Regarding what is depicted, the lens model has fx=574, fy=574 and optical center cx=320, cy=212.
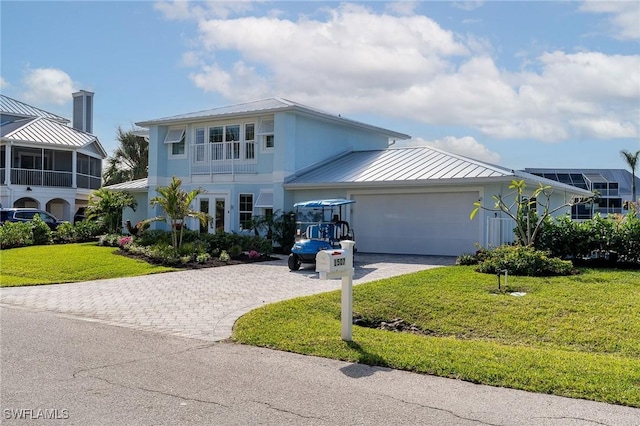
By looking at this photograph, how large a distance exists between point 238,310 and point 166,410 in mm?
5309

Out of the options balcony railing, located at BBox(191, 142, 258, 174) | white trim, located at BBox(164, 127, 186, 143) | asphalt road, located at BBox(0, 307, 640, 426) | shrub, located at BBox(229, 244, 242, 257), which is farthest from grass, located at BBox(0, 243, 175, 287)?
asphalt road, located at BBox(0, 307, 640, 426)

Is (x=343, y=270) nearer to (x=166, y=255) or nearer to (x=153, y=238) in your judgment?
(x=166, y=255)

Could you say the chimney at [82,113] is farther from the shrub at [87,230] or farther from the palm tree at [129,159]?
the shrub at [87,230]

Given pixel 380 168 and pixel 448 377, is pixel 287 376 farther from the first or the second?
pixel 380 168

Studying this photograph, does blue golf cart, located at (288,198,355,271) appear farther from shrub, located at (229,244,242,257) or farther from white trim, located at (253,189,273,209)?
white trim, located at (253,189,273,209)

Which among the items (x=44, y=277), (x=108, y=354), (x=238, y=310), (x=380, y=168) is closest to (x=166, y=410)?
(x=108, y=354)

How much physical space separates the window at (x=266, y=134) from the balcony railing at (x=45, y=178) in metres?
18.9

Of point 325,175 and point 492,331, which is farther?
point 325,175

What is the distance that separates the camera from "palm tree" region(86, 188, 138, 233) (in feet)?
85.7

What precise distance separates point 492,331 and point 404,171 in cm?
1219

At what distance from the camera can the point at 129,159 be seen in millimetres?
39156

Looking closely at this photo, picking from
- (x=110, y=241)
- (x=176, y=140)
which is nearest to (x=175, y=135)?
(x=176, y=140)

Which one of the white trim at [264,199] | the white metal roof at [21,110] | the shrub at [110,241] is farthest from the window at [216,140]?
the white metal roof at [21,110]

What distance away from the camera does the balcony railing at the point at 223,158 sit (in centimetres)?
2425
